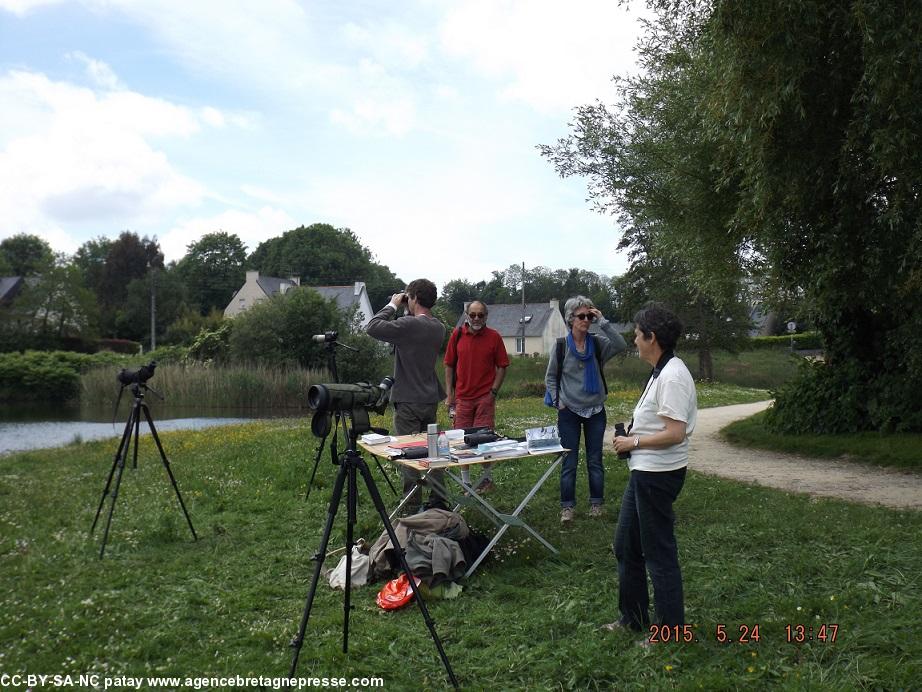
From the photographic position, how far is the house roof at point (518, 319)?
74125 mm

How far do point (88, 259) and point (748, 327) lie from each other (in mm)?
80913

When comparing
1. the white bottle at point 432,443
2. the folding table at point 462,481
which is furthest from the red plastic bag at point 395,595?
the white bottle at point 432,443

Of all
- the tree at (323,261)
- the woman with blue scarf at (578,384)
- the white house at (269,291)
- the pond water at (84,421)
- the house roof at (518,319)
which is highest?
the tree at (323,261)

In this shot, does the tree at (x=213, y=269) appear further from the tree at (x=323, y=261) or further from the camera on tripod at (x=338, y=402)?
the camera on tripod at (x=338, y=402)

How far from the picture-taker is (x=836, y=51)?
888cm

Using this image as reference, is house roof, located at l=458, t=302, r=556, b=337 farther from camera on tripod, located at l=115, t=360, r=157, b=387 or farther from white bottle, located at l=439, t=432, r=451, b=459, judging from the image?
white bottle, located at l=439, t=432, r=451, b=459

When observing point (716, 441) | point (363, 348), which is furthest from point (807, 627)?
point (363, 348)

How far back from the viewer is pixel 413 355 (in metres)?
6.91

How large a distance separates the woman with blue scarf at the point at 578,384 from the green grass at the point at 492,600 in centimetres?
66

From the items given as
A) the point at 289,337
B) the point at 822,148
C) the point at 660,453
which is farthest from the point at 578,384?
the point at 289,337

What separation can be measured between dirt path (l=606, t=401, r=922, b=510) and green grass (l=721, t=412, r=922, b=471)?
10.6 inches

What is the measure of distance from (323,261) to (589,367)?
77.6 meters

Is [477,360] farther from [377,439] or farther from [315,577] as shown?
[315,577]

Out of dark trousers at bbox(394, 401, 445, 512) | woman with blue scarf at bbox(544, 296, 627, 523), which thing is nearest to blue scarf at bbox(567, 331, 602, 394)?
woman with blue scarf at bbox(544, 296, 627, 523)
